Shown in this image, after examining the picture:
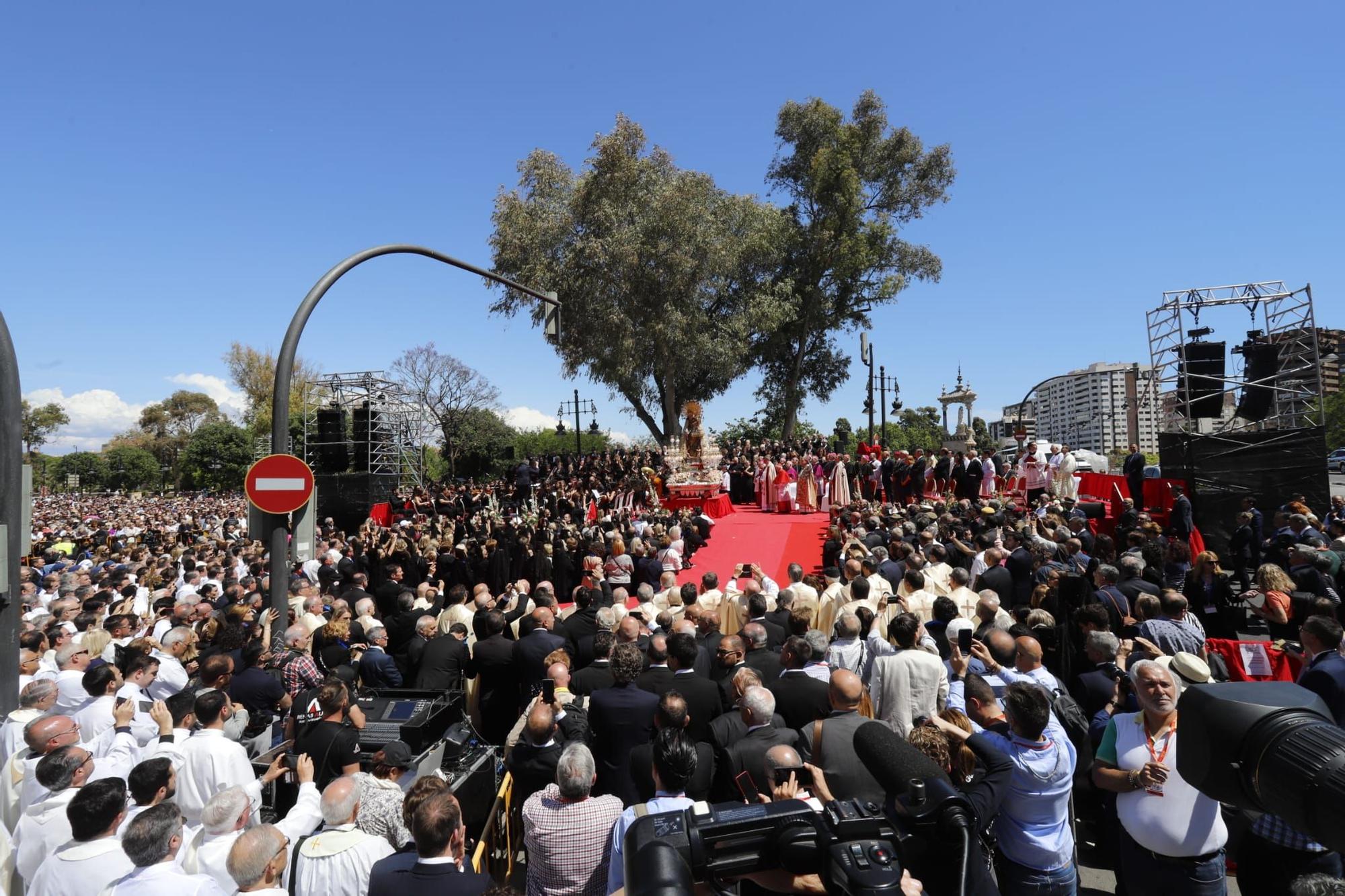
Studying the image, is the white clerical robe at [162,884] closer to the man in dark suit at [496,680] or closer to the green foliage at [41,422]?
the man in dark suit at [496,680]

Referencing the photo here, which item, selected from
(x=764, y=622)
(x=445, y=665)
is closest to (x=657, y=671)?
(x=764, y=622)

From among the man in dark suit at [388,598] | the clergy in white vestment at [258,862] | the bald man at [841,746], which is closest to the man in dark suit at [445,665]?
the man in dark suit at [388,598]

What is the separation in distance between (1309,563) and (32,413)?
90920 millimetres

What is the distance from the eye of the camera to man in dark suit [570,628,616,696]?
220 inches

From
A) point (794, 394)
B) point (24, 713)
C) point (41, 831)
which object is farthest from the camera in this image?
point (794, 394)

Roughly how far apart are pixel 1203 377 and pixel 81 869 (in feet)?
58.0

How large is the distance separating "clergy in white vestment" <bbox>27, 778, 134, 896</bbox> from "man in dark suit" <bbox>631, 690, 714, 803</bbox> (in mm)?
2377

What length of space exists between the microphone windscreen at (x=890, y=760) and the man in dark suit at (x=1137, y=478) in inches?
614

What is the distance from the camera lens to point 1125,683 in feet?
14.9

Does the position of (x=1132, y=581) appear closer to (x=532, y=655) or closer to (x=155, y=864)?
(x=532, y=655)

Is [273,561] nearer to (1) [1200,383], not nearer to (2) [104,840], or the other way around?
(2) [104,840]

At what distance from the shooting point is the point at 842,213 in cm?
3212

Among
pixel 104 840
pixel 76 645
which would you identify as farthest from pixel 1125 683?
pixel 76 645

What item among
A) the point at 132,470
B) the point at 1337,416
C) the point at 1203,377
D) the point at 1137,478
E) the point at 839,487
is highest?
the point at 1337,416
